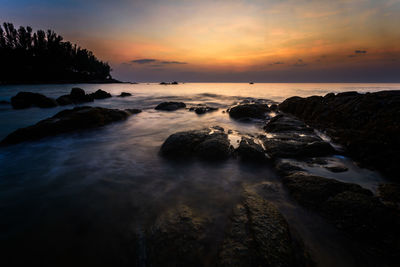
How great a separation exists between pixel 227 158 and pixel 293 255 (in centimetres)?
277

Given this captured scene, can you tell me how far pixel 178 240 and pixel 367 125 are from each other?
6093 millimetres

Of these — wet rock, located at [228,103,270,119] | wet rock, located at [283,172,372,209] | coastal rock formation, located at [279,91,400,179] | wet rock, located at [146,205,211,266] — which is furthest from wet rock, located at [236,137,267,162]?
wet rock, located at [228,103,270,119]

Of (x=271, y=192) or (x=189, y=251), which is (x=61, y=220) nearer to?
(x=189, y=251)

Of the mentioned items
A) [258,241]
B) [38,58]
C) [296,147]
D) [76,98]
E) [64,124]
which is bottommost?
[258,241]

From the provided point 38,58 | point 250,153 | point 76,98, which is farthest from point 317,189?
point 38,58

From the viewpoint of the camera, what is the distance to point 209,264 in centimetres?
182

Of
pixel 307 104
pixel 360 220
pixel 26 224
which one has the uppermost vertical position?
pixel 307 104

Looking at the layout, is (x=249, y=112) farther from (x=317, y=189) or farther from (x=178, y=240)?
(x=178, y=240)

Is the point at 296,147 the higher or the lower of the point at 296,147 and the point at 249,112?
the lower

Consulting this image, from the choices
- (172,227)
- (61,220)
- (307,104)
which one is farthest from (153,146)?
(307,104)

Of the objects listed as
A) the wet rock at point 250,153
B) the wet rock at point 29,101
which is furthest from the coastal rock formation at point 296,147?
the wet rock at point 29,101

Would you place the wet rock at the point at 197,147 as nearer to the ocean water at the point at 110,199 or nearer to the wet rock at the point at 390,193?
the ocean water at the point at 110,199

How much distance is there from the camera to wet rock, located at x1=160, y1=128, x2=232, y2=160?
180 inches

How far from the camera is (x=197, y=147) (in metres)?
4.85
